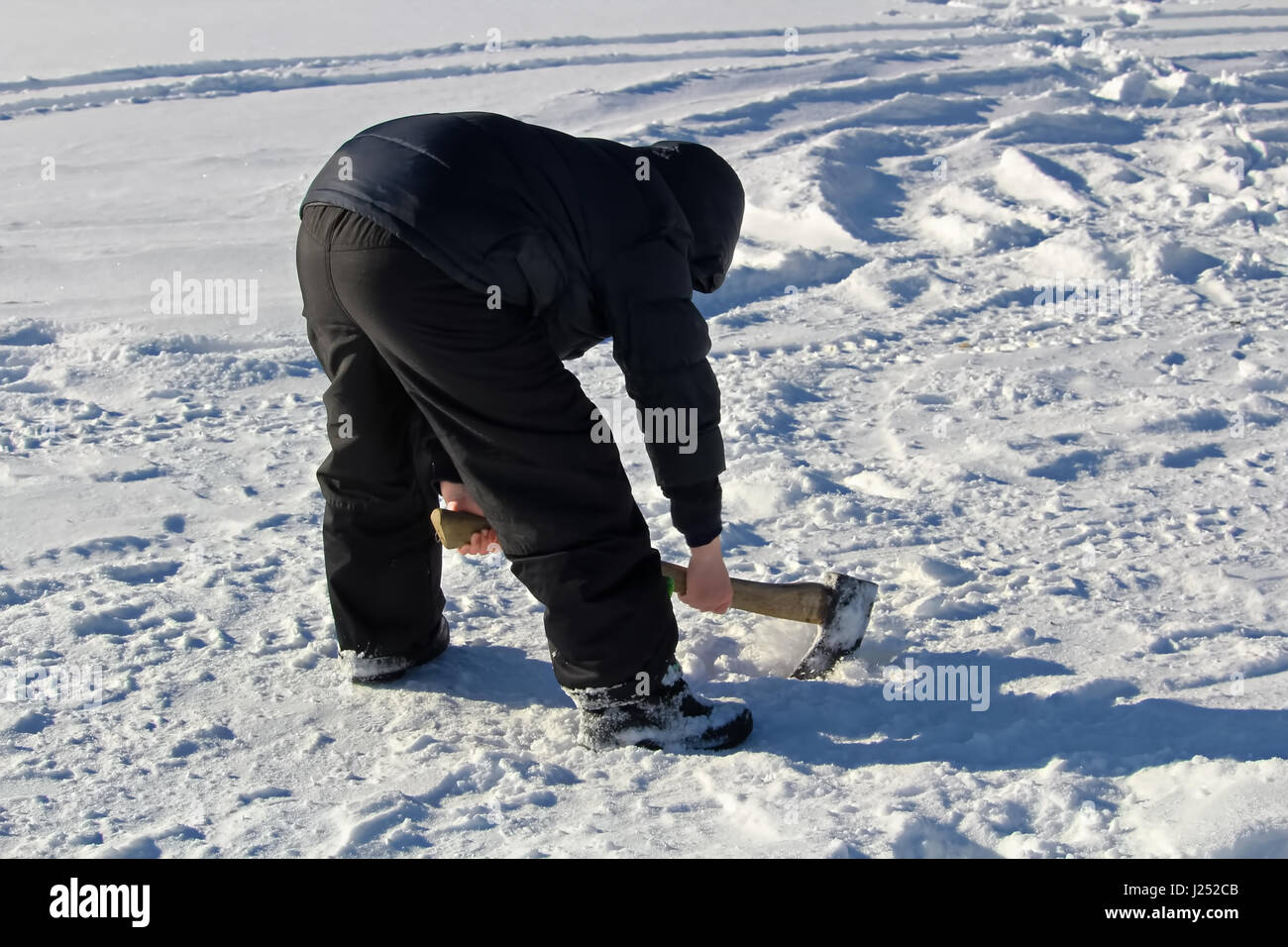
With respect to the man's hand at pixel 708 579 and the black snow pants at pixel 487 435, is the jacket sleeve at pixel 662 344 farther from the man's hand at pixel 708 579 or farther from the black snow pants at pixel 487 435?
the man's hand at pixel 708 579

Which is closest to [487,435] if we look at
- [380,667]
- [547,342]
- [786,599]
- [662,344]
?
[547,342]

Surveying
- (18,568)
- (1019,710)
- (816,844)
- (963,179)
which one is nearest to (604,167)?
(816,844)

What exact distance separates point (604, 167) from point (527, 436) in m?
0.46

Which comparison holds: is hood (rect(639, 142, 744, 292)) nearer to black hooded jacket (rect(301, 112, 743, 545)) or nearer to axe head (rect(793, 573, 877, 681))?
black hooded jacket (rect(301, 112, 743, 545))

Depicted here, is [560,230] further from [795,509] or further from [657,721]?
[795,509]

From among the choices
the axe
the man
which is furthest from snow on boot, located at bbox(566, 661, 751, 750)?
the axe

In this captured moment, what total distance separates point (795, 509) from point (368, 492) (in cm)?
132

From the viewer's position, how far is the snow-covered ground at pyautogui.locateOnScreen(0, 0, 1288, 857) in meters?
2.04

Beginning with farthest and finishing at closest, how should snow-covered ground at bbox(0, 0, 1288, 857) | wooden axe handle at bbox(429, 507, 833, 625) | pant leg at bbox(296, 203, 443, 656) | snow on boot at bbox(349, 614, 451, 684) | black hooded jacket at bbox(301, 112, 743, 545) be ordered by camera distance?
wooden axe handle at bbox(429, 507, 833, 625) → snow on boot at bbox(349, 614, 451, 684) → pant leg at bbox(296, 203, 443, 656) → snow-covered ground at bbox(0, 0, 1288, 857) → black hooded jacket at bbox(301, 112, 743, 545)

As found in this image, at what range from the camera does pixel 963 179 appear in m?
6.07

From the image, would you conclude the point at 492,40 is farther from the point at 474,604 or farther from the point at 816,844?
the point at 816,844

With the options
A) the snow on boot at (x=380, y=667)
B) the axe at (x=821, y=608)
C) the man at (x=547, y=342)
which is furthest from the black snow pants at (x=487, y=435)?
the axe at (x=821, y=608)

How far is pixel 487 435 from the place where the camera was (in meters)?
2.03

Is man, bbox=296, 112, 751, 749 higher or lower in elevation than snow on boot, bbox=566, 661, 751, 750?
higher
